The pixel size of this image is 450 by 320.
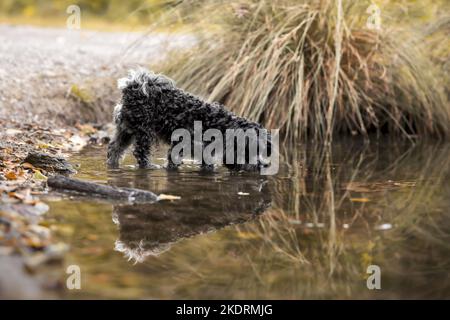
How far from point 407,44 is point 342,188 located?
344 centimetres

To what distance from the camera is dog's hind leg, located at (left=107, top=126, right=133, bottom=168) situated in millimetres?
5250

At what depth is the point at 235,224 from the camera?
3.83 meters

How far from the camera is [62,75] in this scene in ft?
26.3

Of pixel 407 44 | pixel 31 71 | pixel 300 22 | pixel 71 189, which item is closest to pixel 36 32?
pixel 31 71

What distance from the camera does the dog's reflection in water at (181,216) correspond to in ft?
11.0

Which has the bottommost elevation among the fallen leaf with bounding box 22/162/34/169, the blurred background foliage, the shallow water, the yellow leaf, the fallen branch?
the shallow water

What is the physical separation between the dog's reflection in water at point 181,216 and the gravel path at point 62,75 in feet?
10.8

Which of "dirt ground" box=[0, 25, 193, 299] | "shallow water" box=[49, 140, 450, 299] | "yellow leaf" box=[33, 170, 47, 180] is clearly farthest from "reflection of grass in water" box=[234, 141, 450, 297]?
"yellow leaf" box=[33, 170, 47, 180]

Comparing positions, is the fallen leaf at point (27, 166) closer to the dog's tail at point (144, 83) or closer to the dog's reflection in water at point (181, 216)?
the dog's tail at point (144, 83)

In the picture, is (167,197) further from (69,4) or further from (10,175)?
(69,4)

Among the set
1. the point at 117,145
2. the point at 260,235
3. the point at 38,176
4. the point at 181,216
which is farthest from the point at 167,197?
the point at 117,145

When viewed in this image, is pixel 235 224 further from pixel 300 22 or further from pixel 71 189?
pixel 300 22

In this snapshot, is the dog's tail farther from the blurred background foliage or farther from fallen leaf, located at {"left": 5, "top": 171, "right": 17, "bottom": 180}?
the blurred background foliage

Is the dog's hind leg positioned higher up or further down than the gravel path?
further down
